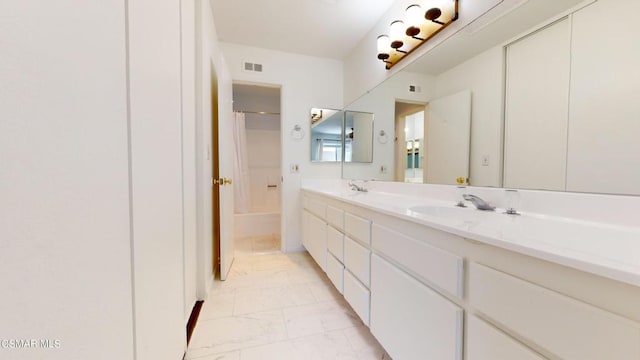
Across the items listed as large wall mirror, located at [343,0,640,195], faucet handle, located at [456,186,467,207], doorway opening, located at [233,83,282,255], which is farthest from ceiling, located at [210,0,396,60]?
faucet handle, located at [456,186,467,207]

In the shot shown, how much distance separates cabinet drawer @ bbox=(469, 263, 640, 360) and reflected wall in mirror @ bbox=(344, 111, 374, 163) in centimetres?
179

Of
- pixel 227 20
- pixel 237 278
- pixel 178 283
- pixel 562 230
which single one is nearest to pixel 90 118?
pixel 178 283

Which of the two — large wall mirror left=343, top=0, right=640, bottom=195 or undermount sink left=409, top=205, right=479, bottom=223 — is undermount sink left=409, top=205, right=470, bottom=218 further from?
large wall mirror left=343, top=0, right=640, bottom=195

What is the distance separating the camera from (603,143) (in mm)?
797

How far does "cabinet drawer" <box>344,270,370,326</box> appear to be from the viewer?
1231 mm

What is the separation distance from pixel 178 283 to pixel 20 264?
80cm

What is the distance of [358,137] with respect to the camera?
255cm

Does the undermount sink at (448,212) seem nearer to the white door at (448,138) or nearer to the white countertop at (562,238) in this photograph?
the white countertop at (562,238)

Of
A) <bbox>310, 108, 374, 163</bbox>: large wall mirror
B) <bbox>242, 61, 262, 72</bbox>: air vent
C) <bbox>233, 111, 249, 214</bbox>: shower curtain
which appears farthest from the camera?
<bbox>233, 111, 249, 214</bbox>: shower curtain

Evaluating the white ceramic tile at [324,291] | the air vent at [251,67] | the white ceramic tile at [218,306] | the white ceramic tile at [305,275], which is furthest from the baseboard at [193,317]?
the air vent at [251,67]

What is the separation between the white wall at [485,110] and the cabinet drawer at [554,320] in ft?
2.31

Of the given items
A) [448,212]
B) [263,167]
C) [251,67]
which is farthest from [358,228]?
[263,167]

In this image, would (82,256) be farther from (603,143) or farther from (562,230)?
(603,143)

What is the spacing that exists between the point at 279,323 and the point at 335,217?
2.54ft
